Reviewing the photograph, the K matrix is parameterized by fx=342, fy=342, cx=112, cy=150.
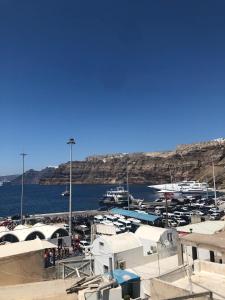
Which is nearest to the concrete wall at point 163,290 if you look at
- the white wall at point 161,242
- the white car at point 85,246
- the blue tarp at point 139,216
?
the white wall at point 161,242

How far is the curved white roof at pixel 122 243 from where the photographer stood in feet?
83.1

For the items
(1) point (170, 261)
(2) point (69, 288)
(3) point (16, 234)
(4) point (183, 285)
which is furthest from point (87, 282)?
(3) point (16, 234)

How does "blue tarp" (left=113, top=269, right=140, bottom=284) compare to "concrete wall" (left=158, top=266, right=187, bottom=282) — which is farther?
"concrete wall" (left=158, top=266, right=187, bottom=282)

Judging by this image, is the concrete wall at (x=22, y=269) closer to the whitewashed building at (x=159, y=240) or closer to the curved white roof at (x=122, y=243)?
the curved white roof at (x=122, y=243)

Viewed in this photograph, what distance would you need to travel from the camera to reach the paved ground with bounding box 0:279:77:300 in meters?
11.7

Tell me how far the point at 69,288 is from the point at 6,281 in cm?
556

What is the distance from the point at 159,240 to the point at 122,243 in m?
3.43

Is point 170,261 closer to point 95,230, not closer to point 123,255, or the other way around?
point 123,255

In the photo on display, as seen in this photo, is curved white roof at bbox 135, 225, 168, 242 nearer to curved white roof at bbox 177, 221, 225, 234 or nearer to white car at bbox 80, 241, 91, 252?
curved white roof at bbox 177, 221, 225, 234

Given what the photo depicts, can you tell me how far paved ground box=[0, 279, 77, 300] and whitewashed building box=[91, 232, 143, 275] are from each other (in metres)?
12.3

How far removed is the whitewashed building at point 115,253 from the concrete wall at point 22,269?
23.9ft

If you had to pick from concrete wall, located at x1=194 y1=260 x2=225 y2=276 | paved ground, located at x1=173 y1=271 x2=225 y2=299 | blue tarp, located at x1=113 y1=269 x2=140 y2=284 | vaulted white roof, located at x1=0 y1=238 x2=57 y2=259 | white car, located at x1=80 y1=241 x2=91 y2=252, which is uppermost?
vaulted white roof, located at x1=0 y1=238 x2=57 y2=259

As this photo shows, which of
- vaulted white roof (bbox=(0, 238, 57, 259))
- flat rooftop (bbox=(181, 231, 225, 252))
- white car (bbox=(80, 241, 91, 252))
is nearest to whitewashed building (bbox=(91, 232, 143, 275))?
white car (bbox=(80, 241, 91, 252))

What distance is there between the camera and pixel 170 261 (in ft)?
75.7
